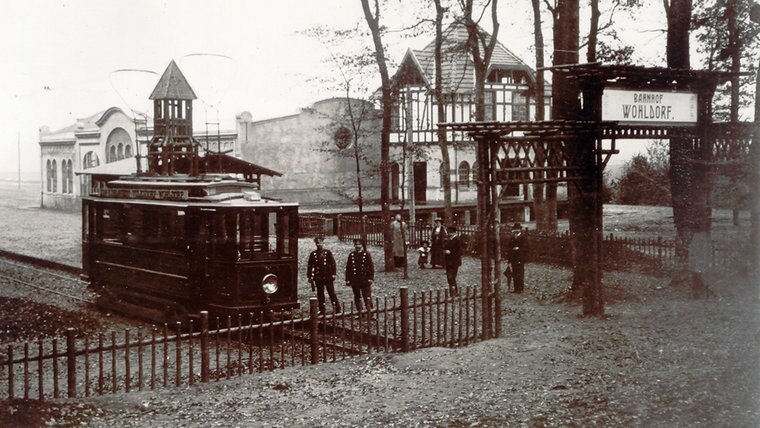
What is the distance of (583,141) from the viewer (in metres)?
13.4

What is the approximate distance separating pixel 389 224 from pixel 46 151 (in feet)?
113

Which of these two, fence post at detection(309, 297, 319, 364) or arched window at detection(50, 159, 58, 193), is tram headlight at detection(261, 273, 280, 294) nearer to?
fence post at detection(309, 297, 319, 364)

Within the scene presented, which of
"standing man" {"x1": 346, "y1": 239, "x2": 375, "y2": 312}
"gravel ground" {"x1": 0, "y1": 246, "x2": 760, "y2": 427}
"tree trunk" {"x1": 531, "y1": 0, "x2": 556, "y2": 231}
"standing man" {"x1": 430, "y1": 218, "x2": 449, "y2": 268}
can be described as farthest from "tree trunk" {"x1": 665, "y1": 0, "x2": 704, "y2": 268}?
"standing man" {"x1": 346, "y1": 239, "x2": 375, "y2": 312}

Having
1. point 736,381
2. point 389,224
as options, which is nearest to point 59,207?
point 389,224

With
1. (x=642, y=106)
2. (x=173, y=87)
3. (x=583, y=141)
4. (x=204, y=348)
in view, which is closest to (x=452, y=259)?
(x=583, y=141)

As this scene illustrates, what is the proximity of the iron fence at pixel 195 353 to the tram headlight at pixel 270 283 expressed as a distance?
0.60m

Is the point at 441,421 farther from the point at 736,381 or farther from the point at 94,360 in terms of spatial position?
the point at 94,360

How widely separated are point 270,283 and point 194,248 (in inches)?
57.7

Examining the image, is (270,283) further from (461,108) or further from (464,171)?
(464,171)

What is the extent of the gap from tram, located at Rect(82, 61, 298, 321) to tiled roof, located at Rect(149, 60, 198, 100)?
10.5 metres

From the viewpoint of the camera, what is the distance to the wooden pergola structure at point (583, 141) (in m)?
12.4

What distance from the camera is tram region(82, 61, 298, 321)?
13062 millimetres

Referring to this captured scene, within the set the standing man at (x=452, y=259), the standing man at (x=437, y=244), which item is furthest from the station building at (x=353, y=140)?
the standing man at (x=452, y=259)

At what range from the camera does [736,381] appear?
9250 millimetres
